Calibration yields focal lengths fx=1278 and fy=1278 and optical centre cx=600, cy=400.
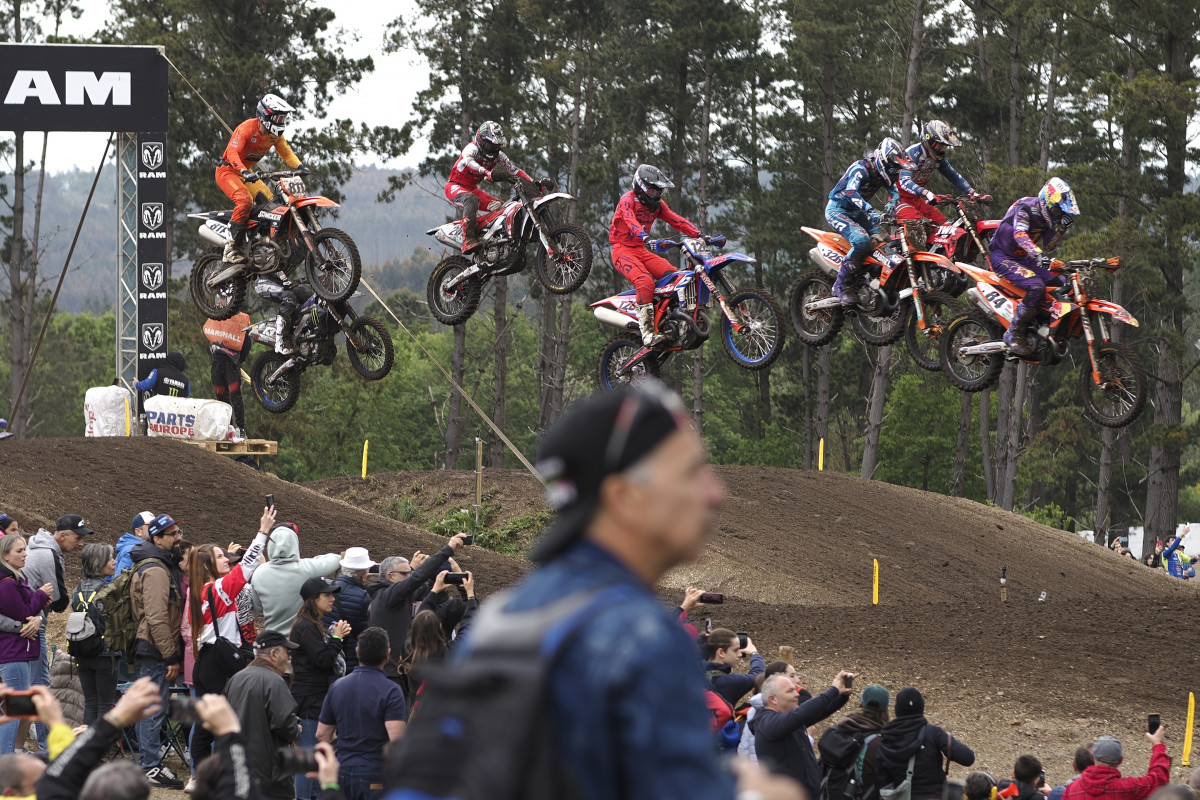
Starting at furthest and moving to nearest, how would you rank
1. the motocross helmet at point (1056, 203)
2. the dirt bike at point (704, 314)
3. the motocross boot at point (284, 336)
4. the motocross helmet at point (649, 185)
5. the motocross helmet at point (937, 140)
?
the motocross boot at point (284, 336) → the motocross helmet at point (649, 185) → the dirt bike at point (704, 314) → the motocross helmet at point (937, 140) → the motocross helmet at point (1056, 203)

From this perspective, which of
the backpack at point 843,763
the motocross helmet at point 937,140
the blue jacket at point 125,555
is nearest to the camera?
the backpack at point 843,763

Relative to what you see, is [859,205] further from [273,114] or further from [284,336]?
[284,336]

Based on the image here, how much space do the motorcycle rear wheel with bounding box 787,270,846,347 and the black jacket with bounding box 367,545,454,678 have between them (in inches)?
291

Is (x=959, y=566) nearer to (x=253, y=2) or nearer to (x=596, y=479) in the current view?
(x=596, y=479)

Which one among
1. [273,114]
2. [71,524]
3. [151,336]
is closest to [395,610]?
[71,524]

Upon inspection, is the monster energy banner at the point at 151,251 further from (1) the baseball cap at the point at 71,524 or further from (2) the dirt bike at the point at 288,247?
(1) the baseball cap at the point at 71,524

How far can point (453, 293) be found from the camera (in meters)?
15.9

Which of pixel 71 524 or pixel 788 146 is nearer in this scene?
pixel 71 524

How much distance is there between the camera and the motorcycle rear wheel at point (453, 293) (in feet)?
51.6

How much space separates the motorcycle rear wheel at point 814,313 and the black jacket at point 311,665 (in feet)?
26.9

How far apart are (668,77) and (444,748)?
43854 mm

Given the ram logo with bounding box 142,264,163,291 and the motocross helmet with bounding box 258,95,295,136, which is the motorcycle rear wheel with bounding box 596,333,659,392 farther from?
the ram logo with bounding box 142,264,163,291

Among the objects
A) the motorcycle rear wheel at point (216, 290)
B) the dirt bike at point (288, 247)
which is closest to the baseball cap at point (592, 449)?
the dirt bike at point (288, 247)

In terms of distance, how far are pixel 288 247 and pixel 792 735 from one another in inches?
416
